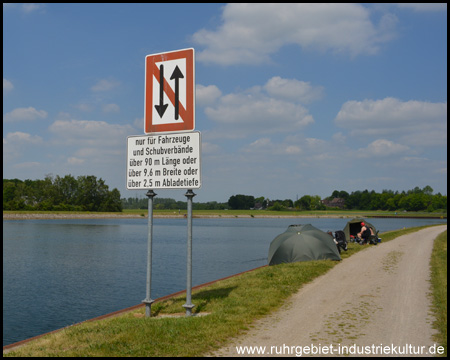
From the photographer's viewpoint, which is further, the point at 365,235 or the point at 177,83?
the point at 365,235

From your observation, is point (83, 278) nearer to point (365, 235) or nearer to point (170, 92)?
point (170, 92)

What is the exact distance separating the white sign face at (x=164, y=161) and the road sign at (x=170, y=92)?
280mm

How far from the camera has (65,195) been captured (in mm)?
159625

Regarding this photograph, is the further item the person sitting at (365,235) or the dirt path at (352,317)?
the person sitting at (365,235)

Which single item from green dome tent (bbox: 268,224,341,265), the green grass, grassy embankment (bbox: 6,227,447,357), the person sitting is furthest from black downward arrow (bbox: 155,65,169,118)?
the person sitting

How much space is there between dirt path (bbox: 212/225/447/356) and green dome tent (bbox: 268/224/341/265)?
150 inches

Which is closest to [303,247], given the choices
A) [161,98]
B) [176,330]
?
[161,98]

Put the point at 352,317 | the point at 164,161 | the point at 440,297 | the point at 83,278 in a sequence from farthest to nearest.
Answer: the point at 83,278 → the point at 440,297 → the point at 164,161 → the point at 352,317

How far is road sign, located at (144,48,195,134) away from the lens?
9.79 meters

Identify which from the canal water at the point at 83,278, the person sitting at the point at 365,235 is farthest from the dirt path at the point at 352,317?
the person sitting at the point at 365,235

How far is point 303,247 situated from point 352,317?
10.5m

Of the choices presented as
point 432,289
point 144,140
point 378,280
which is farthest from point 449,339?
point 144,140

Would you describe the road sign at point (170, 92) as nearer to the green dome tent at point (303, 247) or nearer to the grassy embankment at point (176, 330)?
the grassy embankment at point (176, 330)

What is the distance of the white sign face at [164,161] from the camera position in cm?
959
